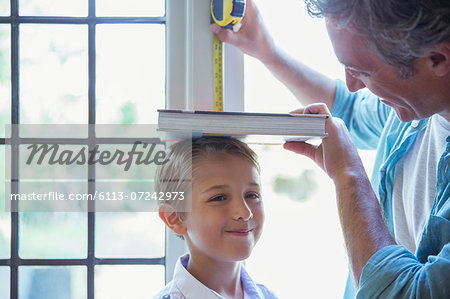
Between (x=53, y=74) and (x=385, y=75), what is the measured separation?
0.99 m

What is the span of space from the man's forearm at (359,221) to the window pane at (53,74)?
2.73 feet

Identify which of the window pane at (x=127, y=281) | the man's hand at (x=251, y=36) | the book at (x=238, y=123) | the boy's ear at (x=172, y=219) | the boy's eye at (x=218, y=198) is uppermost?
the man's hand at (x=251, y=36)

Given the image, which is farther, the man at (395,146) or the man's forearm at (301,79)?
the man's forearm at (301,79)

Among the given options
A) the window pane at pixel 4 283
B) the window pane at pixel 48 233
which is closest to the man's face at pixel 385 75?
the window pane at pixel 48 233

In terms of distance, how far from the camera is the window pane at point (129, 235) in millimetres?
1527

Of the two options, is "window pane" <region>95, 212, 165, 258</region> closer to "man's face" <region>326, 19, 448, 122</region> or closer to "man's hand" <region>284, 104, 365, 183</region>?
"man's hand" <region>284, 104, 365, 183</region>

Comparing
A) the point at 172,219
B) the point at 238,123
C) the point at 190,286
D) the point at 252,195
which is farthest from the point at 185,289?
the point at 238,123

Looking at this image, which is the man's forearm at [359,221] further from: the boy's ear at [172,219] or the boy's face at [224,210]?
the boy's ear at [172,219]

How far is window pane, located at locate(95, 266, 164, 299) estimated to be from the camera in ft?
5.01

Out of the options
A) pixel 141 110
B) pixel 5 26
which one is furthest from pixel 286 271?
pixel 5 26

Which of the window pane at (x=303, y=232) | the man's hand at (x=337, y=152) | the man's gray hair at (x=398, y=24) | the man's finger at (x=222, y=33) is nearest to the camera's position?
the man's gray hair at (x=398, y=24)

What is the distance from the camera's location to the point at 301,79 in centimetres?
151

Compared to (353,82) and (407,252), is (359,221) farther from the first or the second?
(353,82)

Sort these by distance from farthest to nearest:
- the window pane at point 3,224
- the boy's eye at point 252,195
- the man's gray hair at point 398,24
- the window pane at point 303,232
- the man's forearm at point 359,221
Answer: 1. the window pane at point 303,232
2. the window pane at point 3,224
3. the boy's eye at point 252,195
4. the man's forearm at point 359,221
5. the man's gray hair at point 398,24
